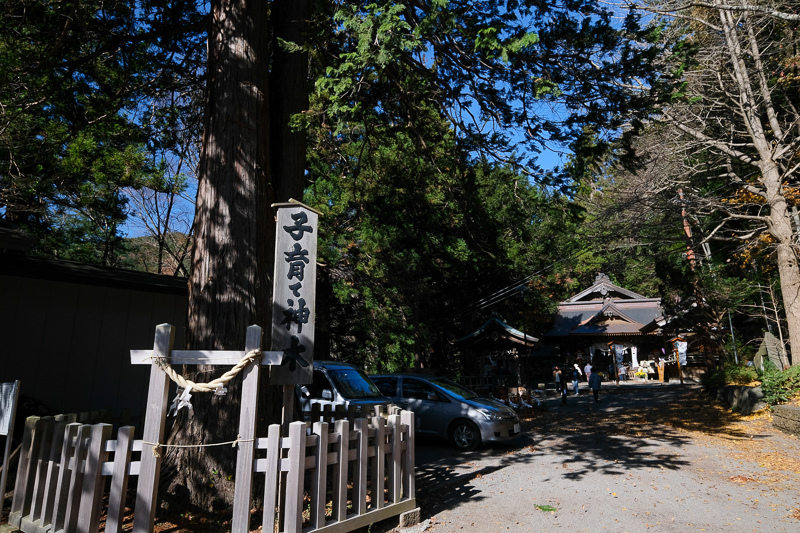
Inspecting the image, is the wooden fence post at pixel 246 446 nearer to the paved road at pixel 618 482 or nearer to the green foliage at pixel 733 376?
the paved road at pixel 618 482

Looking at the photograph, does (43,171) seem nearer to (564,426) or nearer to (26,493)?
(26,493)

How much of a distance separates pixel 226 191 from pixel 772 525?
727 cm

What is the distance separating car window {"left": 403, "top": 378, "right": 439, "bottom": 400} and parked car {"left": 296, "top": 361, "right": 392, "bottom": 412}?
1.00 m

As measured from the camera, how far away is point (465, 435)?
33.5 feet

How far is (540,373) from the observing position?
32.7 m

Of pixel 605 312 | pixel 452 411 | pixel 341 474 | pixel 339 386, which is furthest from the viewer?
pixel 605 312

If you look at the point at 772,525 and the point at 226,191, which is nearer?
the point at 772,525

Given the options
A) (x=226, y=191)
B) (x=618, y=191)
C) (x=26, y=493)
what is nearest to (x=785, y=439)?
(x=618, y=191)

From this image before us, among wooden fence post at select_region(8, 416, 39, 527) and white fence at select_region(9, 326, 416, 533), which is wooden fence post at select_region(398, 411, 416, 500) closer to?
white fence at select_region(9, 326, 416, 533)

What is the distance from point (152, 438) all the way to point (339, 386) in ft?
20.9

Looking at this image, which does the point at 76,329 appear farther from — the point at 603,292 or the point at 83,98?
the point at 603,292

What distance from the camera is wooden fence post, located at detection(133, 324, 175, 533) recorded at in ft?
12.0

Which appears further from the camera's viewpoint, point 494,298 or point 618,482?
point 494,298

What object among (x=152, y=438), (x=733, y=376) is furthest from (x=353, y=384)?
(x=733, y=376)
